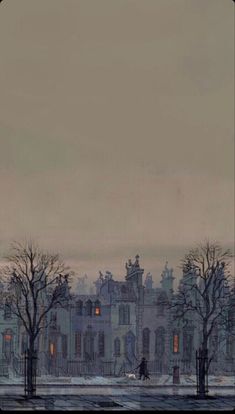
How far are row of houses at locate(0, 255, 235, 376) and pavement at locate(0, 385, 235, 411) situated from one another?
208 inches

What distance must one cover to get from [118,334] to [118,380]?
16.2 ft

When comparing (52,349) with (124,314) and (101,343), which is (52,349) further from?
(124,314)

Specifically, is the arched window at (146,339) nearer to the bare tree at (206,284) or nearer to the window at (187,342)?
the window at (187,342)

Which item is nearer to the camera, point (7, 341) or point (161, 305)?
point (7, 341)

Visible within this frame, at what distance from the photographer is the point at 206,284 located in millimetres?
24203

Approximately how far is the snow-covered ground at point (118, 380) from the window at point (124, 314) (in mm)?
4074

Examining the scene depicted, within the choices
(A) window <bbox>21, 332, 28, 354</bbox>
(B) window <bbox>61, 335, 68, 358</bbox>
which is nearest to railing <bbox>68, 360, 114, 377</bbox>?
(B) window <bbox>61, 335, 68, 358</bbox>

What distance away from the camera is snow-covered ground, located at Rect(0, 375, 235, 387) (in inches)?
926

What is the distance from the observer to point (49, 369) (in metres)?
26.7

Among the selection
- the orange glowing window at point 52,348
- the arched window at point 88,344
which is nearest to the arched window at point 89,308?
the arched window at point 88,344

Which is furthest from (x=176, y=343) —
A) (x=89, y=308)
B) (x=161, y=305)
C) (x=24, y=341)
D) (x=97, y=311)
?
(x=24, y=341)

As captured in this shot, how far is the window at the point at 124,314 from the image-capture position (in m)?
30.1

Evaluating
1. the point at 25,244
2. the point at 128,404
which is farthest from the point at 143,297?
the point at 128,404

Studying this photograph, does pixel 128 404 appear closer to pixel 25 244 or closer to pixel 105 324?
pixel 25 244
